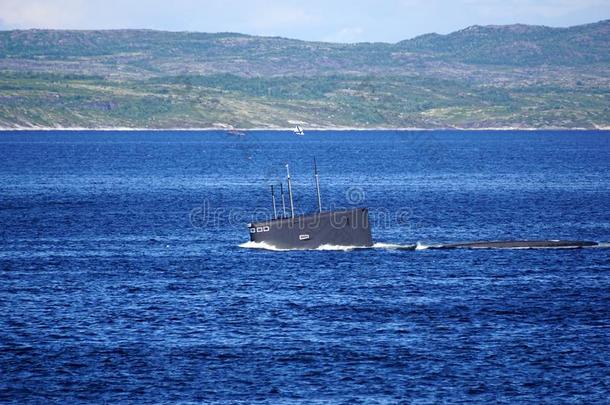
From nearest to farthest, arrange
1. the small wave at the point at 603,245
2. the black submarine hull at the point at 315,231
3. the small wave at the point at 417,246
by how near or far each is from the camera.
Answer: the black submarine hull at the point at 315,231, the small wave at the point at 417,246, the small wave at the point at 603,245

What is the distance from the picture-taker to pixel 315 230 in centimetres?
9950

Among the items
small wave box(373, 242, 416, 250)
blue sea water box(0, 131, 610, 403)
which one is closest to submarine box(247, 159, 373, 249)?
blue sea water box(0, 131, 610, 403)

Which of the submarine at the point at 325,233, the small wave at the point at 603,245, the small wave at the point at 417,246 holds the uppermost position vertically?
the submarine at the point at 325,233

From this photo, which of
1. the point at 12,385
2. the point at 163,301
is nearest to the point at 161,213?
the point at 163,301

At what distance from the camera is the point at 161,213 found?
139 meters

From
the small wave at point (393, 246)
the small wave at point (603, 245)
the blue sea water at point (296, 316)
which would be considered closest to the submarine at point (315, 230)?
the blue sea water at point (296, 316)

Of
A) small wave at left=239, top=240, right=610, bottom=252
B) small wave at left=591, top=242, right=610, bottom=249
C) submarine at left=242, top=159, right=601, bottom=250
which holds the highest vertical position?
submarine at left=242, top=159, right=601, bottom=250

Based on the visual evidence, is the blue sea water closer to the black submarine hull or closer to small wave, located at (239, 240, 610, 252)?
small wave, located at (239, 240, 610, 252)

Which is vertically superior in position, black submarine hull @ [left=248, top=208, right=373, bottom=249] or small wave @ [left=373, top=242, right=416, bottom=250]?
black submarine hull @ [left=248, top=208, right=373, bottom=249]

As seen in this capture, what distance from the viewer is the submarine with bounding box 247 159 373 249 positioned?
97.3 metres

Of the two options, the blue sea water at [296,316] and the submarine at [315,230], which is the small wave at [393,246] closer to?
the blue sea water at [296,316]

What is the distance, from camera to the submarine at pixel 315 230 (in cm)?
9731

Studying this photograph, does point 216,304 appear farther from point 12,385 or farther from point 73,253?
point 73,253

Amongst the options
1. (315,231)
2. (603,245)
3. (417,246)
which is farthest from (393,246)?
(603,245)
